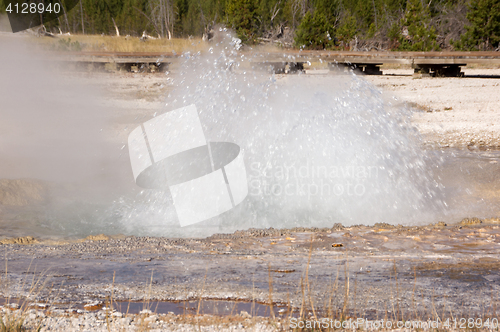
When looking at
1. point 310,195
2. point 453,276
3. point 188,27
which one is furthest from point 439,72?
point 188,27

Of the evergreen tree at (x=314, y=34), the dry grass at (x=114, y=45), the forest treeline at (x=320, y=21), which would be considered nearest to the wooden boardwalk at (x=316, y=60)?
the dry grass at (x=114, y=45)

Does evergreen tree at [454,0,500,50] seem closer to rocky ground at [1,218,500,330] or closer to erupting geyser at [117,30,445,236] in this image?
erupting geyser at [117,30,445,236]

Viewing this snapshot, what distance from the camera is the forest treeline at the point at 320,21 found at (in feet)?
66.7

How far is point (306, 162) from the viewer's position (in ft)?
22.0

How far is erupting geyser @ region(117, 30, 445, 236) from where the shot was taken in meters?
5.68

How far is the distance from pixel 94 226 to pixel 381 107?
4.71m

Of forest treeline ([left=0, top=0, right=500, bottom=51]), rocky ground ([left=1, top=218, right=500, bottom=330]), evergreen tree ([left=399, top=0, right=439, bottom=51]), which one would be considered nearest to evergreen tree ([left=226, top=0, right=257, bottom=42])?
forest treeline ([left=0, top=0, right=500, bottom=51])

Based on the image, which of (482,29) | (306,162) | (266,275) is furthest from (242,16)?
(266,275)

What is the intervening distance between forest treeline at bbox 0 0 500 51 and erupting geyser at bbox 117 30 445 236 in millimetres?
3328

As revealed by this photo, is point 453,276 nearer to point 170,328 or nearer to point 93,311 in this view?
point 170,328

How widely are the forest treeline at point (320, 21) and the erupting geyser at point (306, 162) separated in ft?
10.9

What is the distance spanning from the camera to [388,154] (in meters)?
6.80

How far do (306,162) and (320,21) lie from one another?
14119 mm

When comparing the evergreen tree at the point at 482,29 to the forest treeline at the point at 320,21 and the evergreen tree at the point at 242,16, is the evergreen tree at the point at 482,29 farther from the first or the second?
the evergreen tree at the point at 242,16
